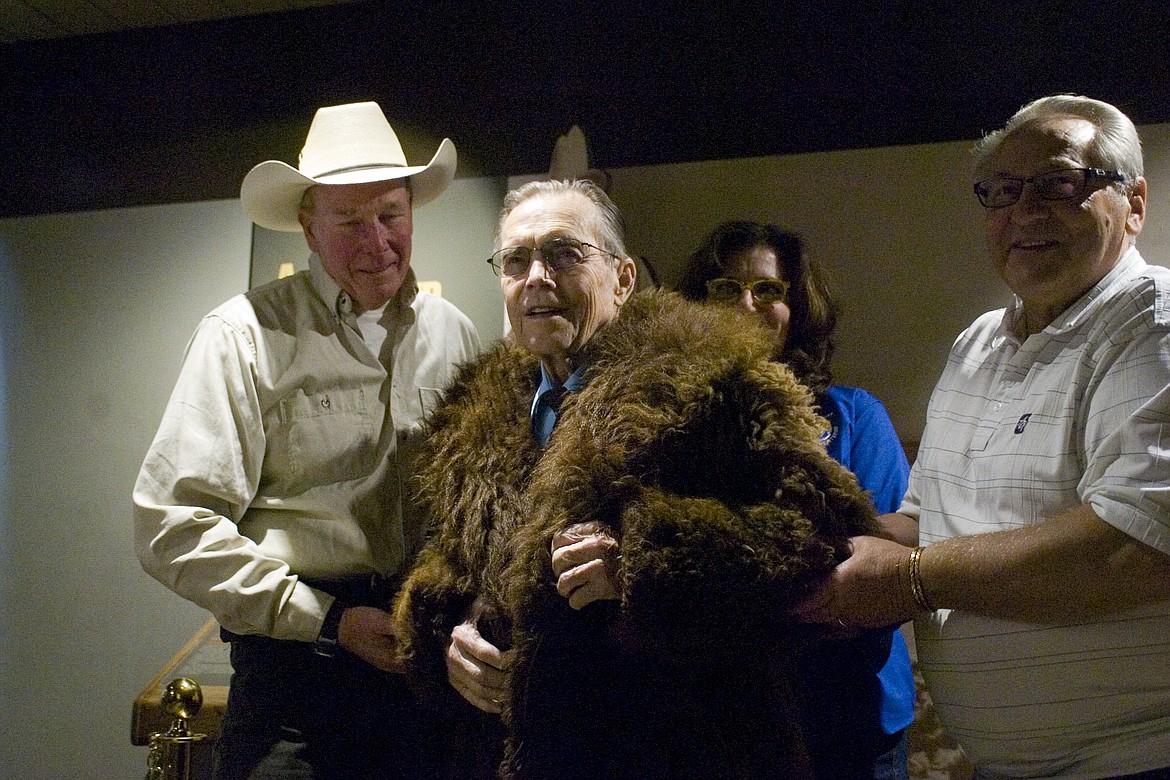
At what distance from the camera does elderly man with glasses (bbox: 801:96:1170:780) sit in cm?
137

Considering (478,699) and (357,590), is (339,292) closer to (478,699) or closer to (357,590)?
(357,590)

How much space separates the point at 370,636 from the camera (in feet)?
6.52

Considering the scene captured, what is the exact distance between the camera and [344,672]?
6.97 ft

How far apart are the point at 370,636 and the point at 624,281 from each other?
93 cm

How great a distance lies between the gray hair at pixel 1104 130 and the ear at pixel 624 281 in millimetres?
739

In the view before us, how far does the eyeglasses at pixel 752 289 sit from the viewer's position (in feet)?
7.52

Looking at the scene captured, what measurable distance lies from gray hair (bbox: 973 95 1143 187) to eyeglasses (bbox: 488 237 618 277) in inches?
31.1

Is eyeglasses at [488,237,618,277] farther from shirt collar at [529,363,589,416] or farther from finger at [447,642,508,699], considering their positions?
finger at [447,642,508,699]

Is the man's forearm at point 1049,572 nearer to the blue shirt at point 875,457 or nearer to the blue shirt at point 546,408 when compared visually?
the blue shirt at point 875,457

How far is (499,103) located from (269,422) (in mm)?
1431

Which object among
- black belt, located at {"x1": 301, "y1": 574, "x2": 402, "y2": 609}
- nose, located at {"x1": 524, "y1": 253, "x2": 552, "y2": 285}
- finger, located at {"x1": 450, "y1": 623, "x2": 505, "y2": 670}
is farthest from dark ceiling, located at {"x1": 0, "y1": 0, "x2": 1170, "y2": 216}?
finger, located at {"x1": 450, "y1": 623, "x2": 505, "y2": 670}

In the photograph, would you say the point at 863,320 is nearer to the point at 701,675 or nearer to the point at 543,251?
the point at 543,251

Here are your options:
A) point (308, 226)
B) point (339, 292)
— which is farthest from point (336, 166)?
point (339, 292)

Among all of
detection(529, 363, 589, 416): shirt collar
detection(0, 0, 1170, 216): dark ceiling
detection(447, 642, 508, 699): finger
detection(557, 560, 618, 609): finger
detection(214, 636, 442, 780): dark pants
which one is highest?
detection(0, 0, 1170, 216): dark ceiling
